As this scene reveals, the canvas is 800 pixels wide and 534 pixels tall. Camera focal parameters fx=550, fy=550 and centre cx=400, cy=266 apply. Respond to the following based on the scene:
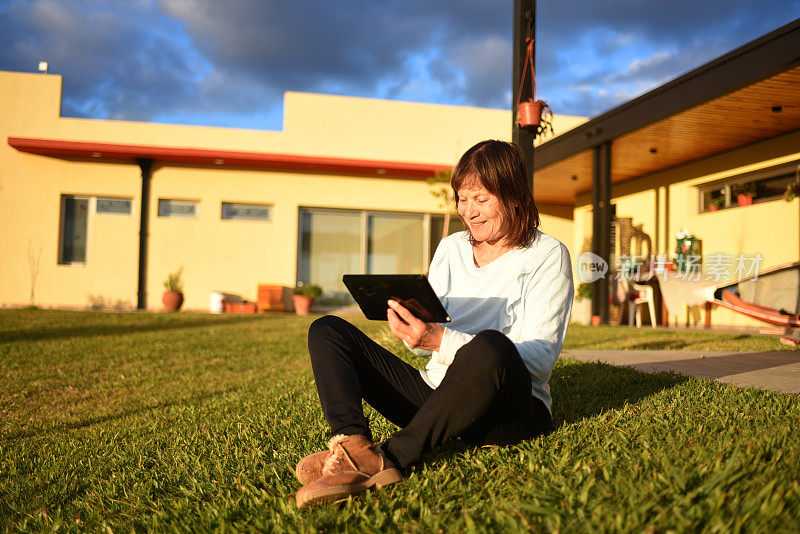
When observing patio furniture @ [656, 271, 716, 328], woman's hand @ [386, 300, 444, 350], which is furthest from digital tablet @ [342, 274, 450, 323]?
patio furniture @ [656, 271, 716, 328]

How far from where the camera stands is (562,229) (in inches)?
526

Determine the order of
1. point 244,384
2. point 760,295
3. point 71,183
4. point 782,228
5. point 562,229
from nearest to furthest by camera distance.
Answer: point 244,384 < point 760,295 < point 782,228 < point 71,183 < point 562,229

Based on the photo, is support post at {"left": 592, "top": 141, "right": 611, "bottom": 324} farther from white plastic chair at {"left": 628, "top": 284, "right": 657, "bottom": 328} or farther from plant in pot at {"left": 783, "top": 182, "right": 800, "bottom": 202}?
plant in pot at {"left": 783, "top": 182, "right": 800, "bottom": 202}

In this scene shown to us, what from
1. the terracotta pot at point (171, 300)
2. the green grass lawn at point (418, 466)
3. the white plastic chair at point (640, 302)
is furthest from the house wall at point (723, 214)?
the terracotta pot at point (171, 300)

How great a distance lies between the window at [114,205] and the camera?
1183 centimetres

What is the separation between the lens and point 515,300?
189cm

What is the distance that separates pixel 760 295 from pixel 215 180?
1028 cm

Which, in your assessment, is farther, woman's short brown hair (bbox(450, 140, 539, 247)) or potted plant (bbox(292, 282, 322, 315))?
potted plant (bbox(292, 282, 322, 315))

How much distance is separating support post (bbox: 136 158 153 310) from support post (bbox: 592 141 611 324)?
29.6 feet

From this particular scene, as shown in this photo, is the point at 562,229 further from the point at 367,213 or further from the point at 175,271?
the point at 175,271

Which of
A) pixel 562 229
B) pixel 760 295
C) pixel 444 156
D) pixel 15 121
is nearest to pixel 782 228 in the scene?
pixel 760 295

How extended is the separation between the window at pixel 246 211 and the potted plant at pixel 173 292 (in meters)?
1.58

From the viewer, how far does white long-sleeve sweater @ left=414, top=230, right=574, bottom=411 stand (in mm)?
1705

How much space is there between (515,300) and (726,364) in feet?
8.19
